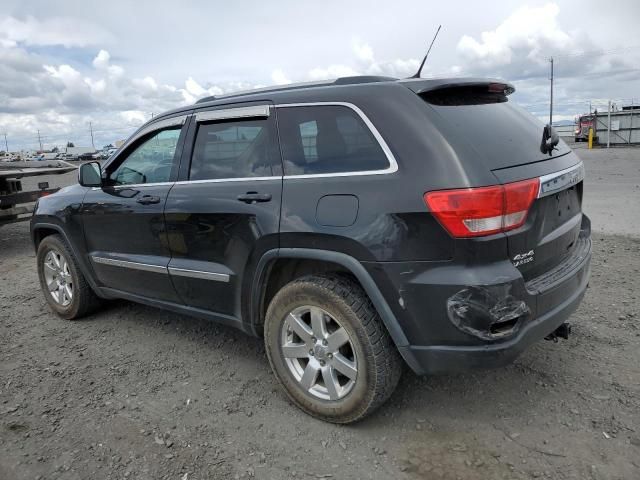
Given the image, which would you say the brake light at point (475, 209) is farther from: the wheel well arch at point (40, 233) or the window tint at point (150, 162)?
the wheel well arch at point (40, 233)

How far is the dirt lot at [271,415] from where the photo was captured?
2635 millimetres

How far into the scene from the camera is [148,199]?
12.4ft

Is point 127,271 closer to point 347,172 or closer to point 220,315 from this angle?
point 220,315

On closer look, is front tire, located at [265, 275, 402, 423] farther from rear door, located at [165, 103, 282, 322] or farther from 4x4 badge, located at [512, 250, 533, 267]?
4x4 badge, located at [512, 250, 533, 267]

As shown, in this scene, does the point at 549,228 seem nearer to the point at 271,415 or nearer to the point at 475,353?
the point at 475,353

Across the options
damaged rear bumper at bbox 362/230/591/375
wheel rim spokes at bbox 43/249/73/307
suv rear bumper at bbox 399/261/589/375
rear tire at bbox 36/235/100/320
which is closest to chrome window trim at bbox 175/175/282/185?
damaged rear bumper at bbox 362/230/591/375

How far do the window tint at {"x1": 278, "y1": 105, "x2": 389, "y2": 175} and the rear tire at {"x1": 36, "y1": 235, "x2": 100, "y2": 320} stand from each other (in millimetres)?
2635

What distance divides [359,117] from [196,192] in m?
1.27

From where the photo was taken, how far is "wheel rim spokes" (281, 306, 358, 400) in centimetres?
285

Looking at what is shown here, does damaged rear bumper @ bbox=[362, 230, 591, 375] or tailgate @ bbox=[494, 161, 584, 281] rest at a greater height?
tailgate @ bbox=[494, 161, 584, 281]

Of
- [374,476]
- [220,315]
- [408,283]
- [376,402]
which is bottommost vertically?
[374,476]

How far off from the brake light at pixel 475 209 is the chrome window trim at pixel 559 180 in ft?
0.90

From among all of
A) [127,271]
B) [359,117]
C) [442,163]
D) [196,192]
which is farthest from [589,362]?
[127,271]

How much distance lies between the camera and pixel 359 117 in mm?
2799
